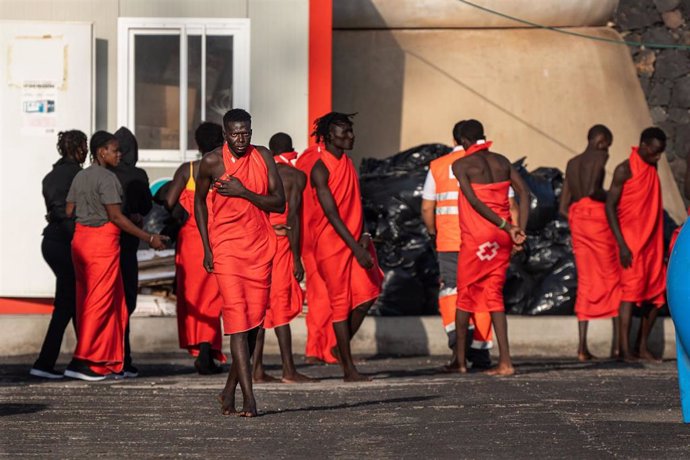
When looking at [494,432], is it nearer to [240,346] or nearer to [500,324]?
[240,346]

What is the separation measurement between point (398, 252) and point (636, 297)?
223 cm

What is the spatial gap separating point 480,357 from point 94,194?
320 centimetres

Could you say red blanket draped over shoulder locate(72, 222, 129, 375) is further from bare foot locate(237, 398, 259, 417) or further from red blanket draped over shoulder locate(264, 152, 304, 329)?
bare foot locate(237, 398, 259, 417)

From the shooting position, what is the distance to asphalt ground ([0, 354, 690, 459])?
A: 769 centimetres

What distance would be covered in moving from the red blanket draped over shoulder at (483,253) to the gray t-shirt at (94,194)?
8.26ft

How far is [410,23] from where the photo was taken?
17484 mm

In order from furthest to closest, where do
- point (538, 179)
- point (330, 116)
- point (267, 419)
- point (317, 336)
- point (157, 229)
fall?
1. point (538, 179)
2. point (157, 229)
3. point (317, 336)
4. point (330, 116)
5. point (267, 419)

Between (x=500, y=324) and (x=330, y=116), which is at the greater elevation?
(x=330, y=116)

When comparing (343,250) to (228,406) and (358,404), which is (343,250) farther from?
(228,406)

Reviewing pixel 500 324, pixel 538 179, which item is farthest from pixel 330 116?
pixel 538 179

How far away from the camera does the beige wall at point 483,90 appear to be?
1719cm

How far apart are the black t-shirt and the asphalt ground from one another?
106 cm

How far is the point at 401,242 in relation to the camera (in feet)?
47.2

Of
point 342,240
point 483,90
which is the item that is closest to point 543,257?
point 483,90
